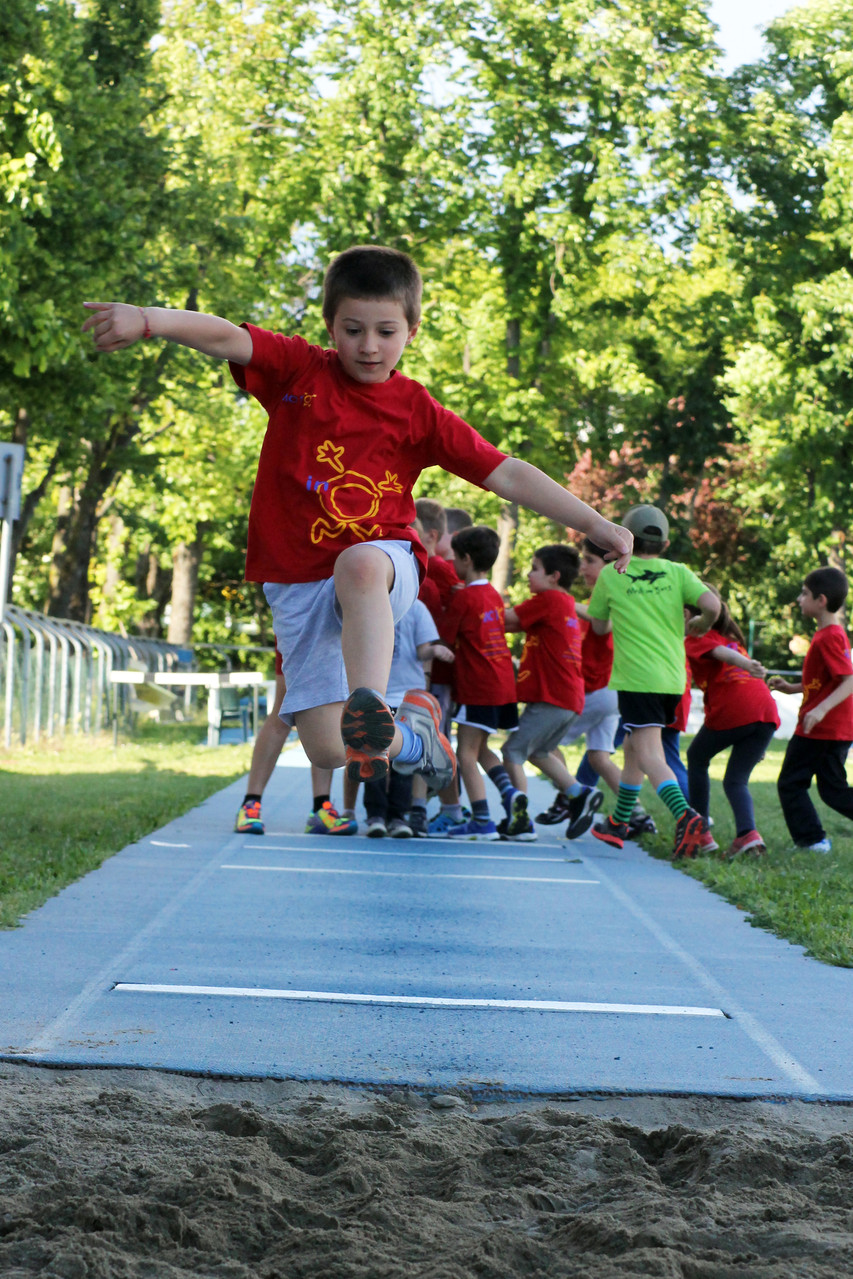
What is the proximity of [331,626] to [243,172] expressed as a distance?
82.6ft

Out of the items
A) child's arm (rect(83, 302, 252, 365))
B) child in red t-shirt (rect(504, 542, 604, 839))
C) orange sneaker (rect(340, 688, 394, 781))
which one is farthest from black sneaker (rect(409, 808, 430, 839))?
child's arm (rect(83, 302, 252, 365))

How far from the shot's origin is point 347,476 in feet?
14.4

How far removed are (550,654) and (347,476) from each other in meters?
5.38

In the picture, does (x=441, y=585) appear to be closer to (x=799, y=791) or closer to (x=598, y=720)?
(x=598, y=720)

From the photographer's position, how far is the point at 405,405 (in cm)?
449

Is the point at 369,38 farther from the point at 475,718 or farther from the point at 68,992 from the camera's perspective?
the point at 68,992

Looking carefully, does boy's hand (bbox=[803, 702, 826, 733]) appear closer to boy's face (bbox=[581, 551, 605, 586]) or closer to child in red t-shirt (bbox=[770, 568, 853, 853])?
child in red t-shirt (bbox=[770, 568, 853, 853])

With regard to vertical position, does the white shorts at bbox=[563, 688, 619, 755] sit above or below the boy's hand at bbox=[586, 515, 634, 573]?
below

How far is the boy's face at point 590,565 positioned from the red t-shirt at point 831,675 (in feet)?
5.66

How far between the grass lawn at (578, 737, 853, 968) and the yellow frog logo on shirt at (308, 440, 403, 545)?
8.99 ft

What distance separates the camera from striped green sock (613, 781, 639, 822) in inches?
362

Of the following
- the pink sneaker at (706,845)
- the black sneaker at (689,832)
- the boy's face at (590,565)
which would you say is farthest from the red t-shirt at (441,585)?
the pink sneaker at (706,845)

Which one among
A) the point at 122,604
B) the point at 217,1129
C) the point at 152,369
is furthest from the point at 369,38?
the point at 217,1129

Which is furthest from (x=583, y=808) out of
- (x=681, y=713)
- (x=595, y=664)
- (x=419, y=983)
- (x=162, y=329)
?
(x=162, y=329)
